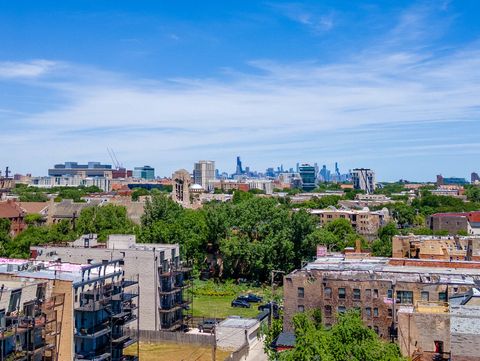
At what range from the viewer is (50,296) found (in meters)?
37.8

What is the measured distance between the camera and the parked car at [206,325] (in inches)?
2265

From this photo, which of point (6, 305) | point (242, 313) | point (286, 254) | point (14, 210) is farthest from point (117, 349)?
point (14, 210)

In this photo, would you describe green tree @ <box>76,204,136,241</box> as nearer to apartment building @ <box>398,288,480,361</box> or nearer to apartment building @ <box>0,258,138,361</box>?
apartment building @ <box>0,258,138,361</box>

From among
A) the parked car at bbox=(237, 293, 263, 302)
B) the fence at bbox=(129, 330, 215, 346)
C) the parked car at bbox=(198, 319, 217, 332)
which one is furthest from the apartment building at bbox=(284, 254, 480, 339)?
the parked car at bbox=(237, 293, 263, 302)

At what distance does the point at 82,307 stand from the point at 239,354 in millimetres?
16383

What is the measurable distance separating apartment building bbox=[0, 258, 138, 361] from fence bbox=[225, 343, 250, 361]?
8.23 metres

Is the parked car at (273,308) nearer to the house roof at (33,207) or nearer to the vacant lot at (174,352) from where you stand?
the vacant lot at (174,352)

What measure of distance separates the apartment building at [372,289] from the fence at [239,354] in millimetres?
4185

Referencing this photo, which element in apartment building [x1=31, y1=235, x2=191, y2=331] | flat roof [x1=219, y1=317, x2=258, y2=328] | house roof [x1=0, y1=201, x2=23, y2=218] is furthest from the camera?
house roof [x1=0, y1=201, x2=23, y2=218]

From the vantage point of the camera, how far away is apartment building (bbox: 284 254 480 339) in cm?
4572

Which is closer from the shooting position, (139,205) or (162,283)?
(162,283)

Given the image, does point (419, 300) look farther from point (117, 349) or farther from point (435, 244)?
point (435, 244)

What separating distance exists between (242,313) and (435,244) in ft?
78.1

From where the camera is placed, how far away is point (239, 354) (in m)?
50.1
